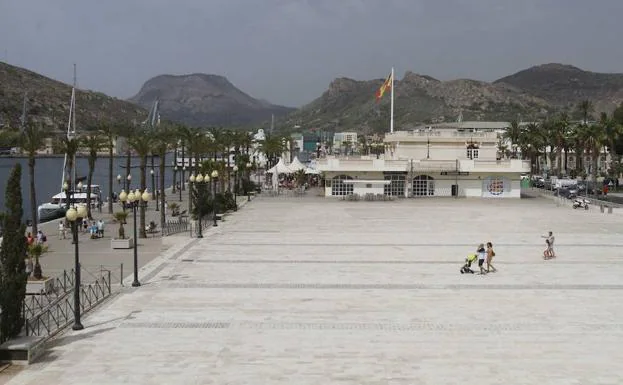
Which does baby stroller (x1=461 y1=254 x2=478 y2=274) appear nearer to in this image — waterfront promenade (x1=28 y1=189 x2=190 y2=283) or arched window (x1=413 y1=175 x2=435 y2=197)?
waterfront promenade (x1=28 y1=189 x2=190 y2=283)

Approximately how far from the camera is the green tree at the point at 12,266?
16.1 m

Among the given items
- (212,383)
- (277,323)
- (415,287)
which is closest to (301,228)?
(415,287)

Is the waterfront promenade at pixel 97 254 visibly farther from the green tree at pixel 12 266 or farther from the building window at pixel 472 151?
the building window at pixel 472 151

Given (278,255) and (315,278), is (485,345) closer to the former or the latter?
(315,278)

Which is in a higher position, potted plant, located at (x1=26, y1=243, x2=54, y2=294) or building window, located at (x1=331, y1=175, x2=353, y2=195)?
building window, located at (x1=331, y1=175, x2=353, y2=195)

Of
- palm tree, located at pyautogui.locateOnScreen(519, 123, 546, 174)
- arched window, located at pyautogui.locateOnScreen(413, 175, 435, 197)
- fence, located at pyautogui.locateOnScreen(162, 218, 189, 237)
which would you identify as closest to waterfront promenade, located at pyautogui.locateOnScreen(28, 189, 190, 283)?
fence, located at pyautogui.locateOnScreen(162, 218, 189, 237)

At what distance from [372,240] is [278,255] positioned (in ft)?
22.8

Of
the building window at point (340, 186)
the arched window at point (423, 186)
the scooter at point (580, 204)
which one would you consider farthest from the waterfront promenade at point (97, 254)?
the arched window at point (423, 186)

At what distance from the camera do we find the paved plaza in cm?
1500

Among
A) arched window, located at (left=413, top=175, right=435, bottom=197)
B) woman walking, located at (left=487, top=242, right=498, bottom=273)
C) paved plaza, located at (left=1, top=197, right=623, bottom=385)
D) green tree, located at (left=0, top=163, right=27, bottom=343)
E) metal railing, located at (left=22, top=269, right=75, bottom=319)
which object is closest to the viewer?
paved plaza, located at (left=1, top=197, right=623, bottom=385)

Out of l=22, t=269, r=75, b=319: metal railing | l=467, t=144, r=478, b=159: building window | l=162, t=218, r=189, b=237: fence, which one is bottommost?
l=22, t=269, r=75, b=319: metal railing

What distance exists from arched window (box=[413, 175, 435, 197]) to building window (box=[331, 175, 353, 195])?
6.61 m

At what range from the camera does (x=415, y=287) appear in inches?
940

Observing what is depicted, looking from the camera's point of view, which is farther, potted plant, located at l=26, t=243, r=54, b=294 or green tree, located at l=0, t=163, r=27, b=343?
potted plant, located at l=26, t=243, r=54, b=294
